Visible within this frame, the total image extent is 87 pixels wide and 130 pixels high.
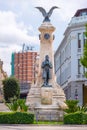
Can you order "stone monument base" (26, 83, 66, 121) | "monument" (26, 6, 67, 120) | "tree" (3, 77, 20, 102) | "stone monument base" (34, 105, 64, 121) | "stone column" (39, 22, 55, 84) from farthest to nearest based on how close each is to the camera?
"tree" (3, 77, 20, 102) → "stone column" (39, 22, 55, 84) → "monument" (26, 6, 67, 120) → "stone monument base" (26, 83, 66, 121) → "stone monument base" (34, 105, 64, 121)

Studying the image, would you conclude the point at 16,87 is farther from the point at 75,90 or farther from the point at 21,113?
the point at 21,113

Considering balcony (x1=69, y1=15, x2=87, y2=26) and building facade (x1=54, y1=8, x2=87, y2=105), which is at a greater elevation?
balcony (x1=69, y1=15, x2=87, y2=26)

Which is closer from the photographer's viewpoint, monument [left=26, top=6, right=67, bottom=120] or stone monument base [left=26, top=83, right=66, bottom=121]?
stone monument base [left=26, top=83, right=66, bottom=121]

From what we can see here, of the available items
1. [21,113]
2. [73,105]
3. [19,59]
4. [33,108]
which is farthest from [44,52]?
[19,59]

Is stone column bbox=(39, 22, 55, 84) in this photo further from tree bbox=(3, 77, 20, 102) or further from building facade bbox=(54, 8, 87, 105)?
tree bbox=(3, 77, 20, 102)

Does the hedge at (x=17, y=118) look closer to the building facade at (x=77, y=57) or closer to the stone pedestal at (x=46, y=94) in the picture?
the stone pedestal at (x=46, y=94)

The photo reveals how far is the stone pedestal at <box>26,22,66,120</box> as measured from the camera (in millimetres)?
44688

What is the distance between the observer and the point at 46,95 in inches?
1832

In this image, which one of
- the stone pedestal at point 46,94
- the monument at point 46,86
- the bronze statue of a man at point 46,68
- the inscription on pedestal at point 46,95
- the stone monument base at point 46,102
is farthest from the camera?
the bronze statue of a man at point 46,68

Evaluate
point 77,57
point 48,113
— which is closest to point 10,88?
point 77,57

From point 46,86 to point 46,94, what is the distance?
83 centimetres

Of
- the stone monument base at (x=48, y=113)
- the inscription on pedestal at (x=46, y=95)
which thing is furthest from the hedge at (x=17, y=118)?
the inscription on pedestal at (x=46, y=95)

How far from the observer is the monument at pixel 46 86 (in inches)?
1804

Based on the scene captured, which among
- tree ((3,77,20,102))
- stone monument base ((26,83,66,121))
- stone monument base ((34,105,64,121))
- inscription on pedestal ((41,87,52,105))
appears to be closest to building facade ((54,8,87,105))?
tree ((3,77,20,102))
